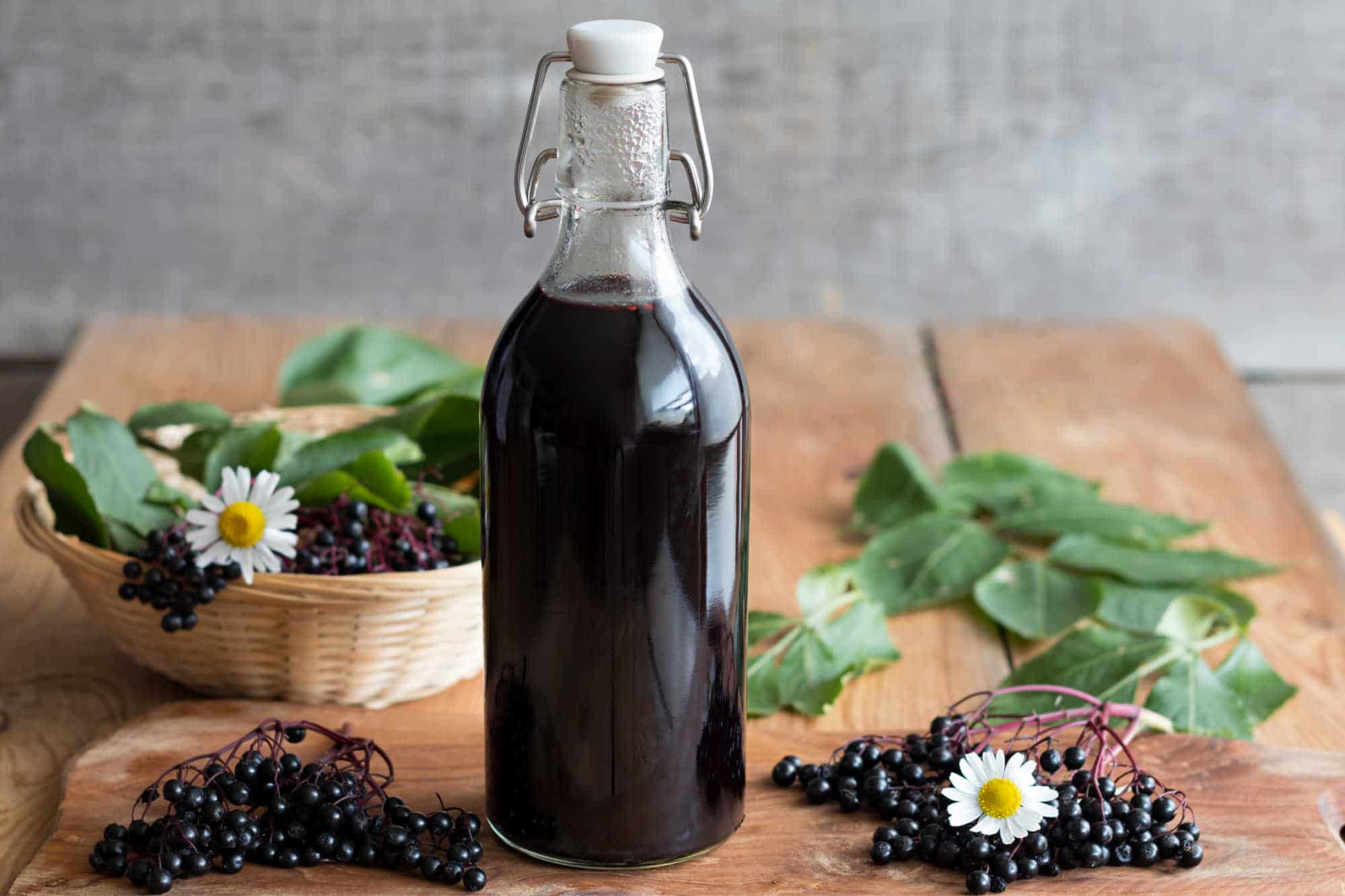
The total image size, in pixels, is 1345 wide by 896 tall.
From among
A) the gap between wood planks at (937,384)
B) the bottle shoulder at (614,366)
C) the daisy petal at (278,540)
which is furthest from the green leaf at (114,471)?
the gap between wood planks at (937,384)

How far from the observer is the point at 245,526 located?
30.8 inches

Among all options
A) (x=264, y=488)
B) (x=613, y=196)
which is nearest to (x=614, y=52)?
(x=613, y=196)

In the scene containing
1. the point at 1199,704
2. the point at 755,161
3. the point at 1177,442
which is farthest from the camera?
the point at 755,161

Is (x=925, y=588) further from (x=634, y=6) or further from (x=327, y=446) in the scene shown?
(x=634, y=6)

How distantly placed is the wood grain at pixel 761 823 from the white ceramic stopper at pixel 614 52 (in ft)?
1.14

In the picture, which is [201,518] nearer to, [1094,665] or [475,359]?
[1094,665]

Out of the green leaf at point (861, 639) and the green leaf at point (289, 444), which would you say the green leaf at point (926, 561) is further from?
the green leaf at point (289, 444)

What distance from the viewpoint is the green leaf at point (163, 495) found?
87cm

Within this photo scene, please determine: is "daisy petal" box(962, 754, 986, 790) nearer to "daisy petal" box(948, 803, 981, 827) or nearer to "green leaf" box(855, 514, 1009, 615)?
A: "daisy petal" box(948, 803, 981, 827)

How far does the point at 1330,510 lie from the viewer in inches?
80.2

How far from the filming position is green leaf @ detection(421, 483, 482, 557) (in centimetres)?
87

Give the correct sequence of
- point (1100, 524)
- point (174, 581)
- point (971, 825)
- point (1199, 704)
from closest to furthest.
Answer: point (971, 825)
point (174, 581)
point (1199, 704)
point (1100, 524)

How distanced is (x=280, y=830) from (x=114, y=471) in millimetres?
282

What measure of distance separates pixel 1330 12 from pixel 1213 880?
146 cm
